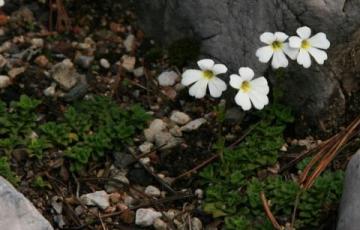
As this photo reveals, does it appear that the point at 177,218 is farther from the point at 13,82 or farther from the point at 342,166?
the point at 13,82

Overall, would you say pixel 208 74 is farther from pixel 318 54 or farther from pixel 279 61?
pixel 318 54

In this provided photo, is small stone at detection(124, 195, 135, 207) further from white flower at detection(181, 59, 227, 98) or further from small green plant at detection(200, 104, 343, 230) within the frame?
white flower at detection(181, 59, 227, 98)

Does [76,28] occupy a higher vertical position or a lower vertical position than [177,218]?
higher

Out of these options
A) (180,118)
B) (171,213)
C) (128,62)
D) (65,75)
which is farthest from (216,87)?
(65,75)

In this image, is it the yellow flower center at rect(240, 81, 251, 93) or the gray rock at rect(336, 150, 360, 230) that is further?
the yellow flower center at rect(240, 81, 251, 93)

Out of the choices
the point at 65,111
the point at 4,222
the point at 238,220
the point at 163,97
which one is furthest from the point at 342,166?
the point at 4,222

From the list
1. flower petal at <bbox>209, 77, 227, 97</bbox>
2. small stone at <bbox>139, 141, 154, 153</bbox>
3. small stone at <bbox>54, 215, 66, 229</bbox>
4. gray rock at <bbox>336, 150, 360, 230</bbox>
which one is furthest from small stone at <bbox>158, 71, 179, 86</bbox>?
gray rock at <bbox>336, 150, 360, 230</bbox>
